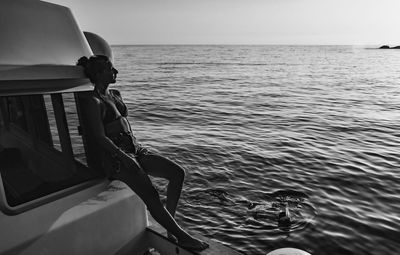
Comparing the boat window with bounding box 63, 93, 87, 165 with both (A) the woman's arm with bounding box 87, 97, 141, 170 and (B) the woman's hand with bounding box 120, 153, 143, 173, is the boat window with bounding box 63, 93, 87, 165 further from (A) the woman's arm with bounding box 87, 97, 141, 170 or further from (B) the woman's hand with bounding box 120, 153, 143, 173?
(B) the woman's hand with bounding box 120, 153, 143, 173

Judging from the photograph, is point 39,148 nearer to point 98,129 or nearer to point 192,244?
point 98,129

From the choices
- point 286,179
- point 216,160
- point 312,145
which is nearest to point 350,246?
point 286,179

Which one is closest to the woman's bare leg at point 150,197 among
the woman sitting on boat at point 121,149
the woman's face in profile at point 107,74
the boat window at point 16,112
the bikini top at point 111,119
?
the woman sitting on boat at point 121,149

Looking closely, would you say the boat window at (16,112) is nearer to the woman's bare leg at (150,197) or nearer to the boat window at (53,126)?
the boat window at (53,126)

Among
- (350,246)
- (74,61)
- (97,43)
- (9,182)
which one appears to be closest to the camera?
(9,182)

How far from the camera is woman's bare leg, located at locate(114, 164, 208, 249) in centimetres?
365

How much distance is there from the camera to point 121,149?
3.73 metres

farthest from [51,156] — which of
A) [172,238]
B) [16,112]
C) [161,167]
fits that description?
[172,238]

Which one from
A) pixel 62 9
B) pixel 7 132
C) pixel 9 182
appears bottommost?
pixel 9 182

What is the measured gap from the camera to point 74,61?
3732 mm

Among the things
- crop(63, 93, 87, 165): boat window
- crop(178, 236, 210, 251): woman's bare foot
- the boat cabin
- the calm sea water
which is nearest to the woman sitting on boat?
crop(178, 236, 210, 251): woman's bare foot

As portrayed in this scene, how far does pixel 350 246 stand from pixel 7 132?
6.88 meters

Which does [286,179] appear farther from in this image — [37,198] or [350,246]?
[37,198]

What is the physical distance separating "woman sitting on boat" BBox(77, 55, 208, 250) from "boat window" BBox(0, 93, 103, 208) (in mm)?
470
